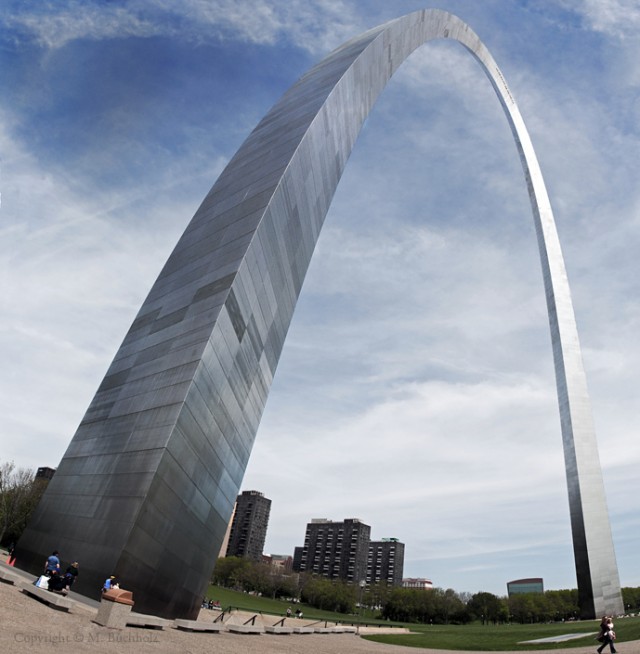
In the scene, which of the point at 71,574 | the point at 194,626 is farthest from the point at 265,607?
the point at 194,626

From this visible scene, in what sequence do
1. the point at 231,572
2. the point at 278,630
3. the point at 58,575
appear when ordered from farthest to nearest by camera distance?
the point at 231,572, the point at 278,630, the point at 58,575

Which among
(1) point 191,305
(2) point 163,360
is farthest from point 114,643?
(1) point 191,305

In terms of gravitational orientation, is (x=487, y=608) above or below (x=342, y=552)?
below

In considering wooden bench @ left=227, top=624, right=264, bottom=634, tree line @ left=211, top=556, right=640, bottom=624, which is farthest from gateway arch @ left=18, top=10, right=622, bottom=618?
tree line @ left=211, top=556, right=640, bottom=624

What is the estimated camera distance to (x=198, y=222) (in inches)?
1045

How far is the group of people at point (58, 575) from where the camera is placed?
13656 mm

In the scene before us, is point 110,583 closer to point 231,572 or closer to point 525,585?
point 231,572

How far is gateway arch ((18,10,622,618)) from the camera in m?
15.9

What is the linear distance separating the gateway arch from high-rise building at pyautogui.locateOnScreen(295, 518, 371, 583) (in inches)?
6912

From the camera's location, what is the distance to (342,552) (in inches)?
7594

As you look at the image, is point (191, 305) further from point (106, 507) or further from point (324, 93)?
point (324, 93)

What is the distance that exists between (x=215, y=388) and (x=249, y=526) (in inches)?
7229

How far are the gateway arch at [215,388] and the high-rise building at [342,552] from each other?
175562 mm

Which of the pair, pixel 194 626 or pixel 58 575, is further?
pixel 194 626
